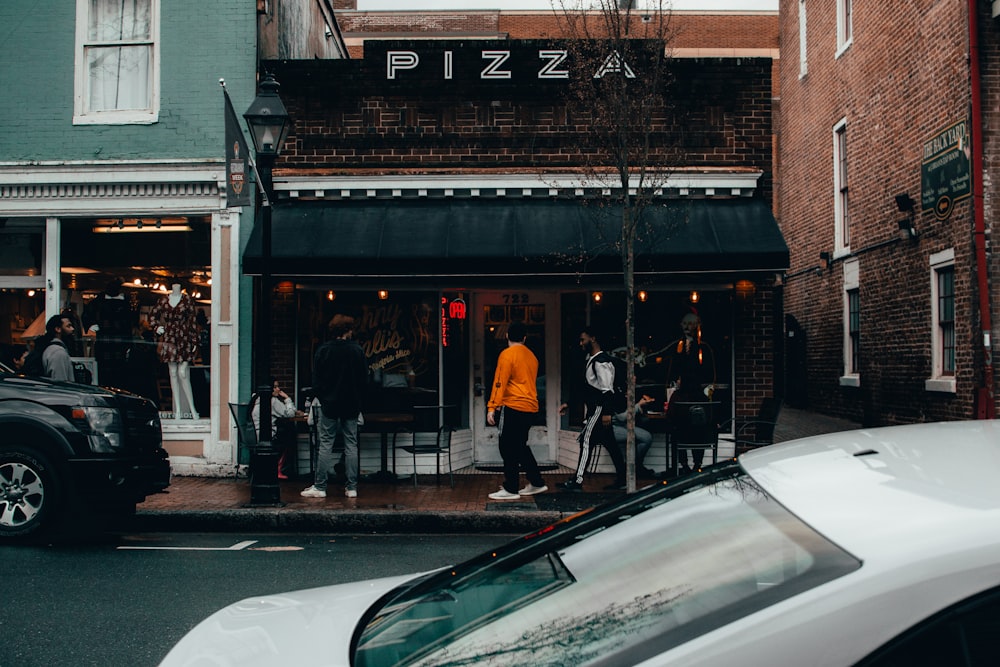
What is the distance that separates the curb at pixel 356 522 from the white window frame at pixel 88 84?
6.01 meters

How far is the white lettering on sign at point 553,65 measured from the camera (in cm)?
1205

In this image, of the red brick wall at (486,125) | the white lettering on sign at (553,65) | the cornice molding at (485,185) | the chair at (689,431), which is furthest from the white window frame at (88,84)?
the chair at (689,431)

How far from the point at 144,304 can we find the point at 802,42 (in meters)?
16.4

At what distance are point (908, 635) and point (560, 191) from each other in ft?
35.4

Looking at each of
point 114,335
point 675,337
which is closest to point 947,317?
point 675,337

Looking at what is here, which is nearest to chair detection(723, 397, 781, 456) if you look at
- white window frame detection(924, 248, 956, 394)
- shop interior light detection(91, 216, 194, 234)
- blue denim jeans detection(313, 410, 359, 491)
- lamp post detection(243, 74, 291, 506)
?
white window frame detection(924, 248, 956, 394)

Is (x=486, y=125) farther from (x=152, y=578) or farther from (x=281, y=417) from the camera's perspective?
(x=152, y=578)

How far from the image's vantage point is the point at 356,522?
9016 mm

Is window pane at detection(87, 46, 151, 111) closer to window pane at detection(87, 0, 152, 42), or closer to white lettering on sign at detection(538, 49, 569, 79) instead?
window pane at detection(87, 0, 152, 42)

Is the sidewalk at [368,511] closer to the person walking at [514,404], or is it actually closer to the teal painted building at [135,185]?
the person walking at [514,404]

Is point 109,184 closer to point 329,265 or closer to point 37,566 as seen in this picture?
point 329,265

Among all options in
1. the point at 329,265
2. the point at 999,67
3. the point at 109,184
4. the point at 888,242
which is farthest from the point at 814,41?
the point at 109,184

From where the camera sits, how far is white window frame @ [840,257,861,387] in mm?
17672

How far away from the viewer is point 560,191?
12031 mm
